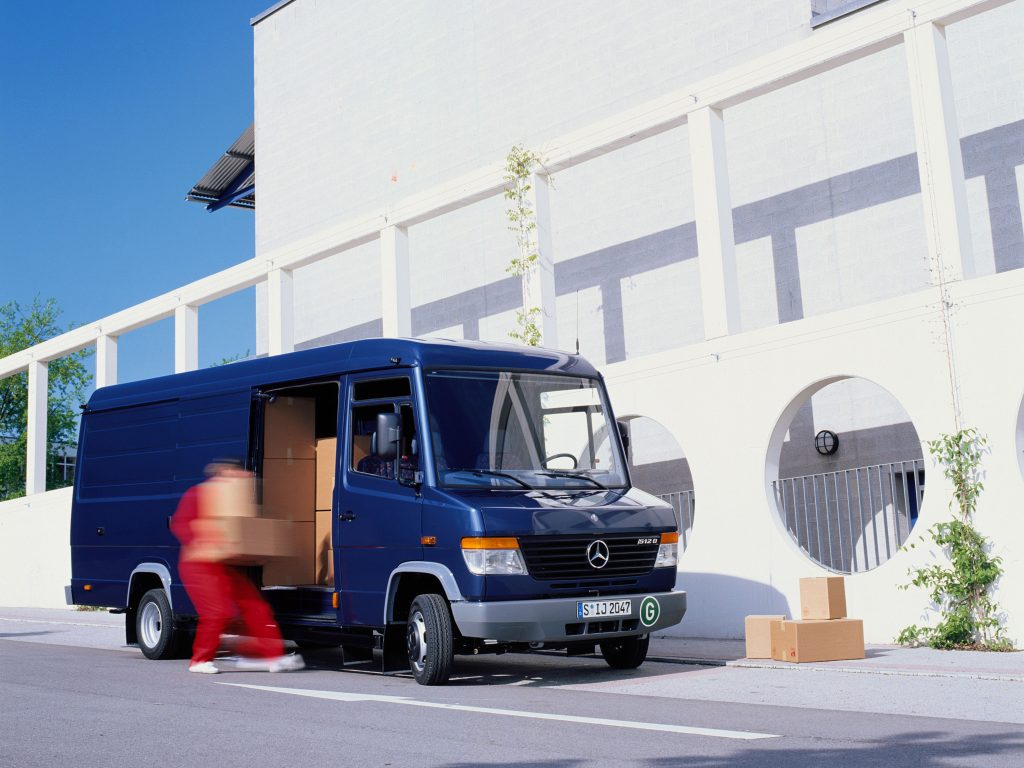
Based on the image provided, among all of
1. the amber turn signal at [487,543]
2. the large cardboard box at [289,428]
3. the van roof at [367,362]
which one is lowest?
the amber turn signal at [487,543]

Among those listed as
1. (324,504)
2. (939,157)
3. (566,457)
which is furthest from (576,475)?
(939,157)

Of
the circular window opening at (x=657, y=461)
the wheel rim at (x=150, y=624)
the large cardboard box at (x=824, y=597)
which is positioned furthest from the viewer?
the circular window opening at (x=657, y=461)

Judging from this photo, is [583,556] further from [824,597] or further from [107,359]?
[107,359]

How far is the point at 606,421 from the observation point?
10.6 meters

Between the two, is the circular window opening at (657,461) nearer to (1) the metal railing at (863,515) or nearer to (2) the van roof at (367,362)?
(1) the metal railing at (863,515)

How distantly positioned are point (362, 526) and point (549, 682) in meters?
1.99

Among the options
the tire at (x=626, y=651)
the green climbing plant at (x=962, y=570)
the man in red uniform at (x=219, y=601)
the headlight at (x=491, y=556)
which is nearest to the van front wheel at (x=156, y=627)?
the man in red uniform at (x=219, y=601)

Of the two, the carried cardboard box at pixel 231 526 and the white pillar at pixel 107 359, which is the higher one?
the white pillar at pixel 107 359

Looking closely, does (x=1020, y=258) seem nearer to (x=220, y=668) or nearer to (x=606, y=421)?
(x=606, y=421)

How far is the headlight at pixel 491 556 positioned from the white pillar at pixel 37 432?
2081cm

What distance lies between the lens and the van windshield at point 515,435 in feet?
31.0

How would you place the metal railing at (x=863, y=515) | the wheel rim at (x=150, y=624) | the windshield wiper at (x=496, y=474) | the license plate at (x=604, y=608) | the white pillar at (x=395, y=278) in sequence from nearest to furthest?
the license plate at (x=604, y=608) < the windshield wiper at (x=496, y=474) < the wheel rim at (x=150, y=624) < the metal railing at (x=863, y=515) < the white pillar at (x=395, y=278)

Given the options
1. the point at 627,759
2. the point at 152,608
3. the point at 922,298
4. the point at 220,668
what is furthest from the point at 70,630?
the point at 627,759

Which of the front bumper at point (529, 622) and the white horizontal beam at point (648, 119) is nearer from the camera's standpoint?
the front bumper at point (529, 622)
